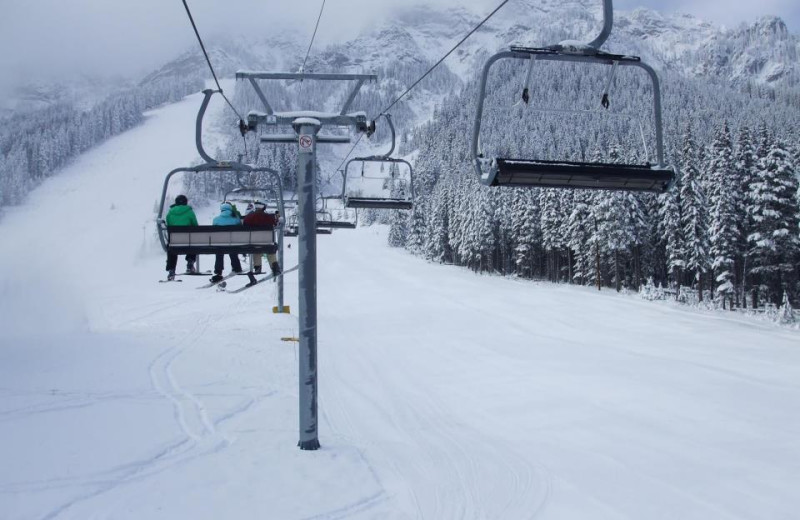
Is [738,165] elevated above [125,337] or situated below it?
above

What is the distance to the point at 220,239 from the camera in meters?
11.0

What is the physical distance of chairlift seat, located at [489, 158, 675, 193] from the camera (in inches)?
247

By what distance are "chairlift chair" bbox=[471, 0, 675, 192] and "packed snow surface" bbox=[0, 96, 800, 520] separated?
13.8ft

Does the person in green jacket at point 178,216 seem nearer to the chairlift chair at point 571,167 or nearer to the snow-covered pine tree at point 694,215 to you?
the chairlift chair at point 571,167

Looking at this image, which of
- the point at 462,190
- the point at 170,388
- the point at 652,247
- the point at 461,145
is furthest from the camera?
the point at 461,145

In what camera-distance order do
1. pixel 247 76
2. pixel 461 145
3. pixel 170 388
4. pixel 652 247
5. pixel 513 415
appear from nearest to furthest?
pixel 247 76
pixel 513 415
pixel 170 388
pixel 652 247
pixel 461 145

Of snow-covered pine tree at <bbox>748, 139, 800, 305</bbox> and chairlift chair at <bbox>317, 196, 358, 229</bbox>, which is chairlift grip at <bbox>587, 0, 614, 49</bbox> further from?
snow-covered pine tree at <bbox>748, 139, 800, 305</bbox>

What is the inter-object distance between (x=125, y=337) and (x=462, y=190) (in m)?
64.0

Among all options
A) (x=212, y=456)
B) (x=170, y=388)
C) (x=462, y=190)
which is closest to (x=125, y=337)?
(x=170, y=388)

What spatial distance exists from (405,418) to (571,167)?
685 cm

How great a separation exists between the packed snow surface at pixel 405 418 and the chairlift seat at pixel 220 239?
3224 millimetres

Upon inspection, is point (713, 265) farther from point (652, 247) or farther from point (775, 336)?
point (775, 336)

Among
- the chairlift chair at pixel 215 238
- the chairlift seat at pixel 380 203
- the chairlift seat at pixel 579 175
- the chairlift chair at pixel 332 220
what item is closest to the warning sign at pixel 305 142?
the chairlift chair at pixel 215 238

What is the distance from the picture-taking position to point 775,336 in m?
22.0
